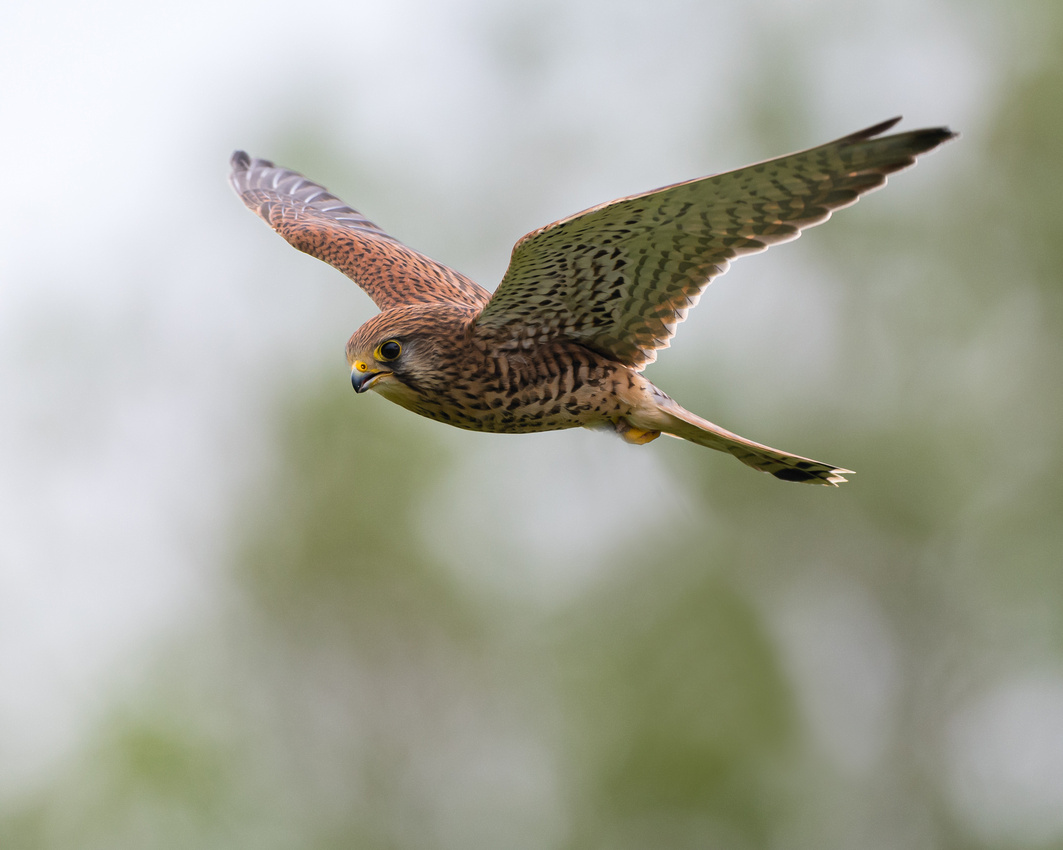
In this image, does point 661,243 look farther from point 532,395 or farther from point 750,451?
point 750,451

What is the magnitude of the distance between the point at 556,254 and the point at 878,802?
1963 cm

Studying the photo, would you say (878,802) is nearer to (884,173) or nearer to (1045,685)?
(1045,685)

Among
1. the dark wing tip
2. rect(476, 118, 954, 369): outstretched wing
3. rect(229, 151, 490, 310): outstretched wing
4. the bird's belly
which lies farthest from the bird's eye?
the dark wing tip

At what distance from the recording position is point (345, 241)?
6117mm

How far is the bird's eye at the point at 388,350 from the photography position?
4.59 m

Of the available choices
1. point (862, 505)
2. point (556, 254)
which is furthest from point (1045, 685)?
point (556, 254)

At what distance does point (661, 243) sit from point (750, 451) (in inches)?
36.0

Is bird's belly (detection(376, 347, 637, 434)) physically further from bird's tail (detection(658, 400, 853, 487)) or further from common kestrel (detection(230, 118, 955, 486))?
bird's tail (detection(658, 400, 853, 487))

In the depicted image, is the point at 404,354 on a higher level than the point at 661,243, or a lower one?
lower

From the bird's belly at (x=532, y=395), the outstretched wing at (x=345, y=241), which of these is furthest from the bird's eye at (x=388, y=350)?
the outstretched wing at (x=345, y=241)

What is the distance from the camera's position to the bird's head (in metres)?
4.59

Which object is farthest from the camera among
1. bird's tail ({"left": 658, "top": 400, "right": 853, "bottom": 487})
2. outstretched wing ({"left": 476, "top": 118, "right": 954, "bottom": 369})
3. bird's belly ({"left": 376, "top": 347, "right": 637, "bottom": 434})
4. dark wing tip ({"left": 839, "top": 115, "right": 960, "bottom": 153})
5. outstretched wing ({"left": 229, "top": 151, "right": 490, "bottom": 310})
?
outstretched wing ({"left": 229, "top": 151, "right": 490, "bottom": 310})

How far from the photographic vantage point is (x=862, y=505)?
70.5 ft

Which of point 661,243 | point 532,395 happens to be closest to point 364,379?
point 532,395
